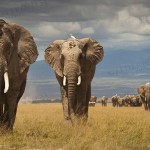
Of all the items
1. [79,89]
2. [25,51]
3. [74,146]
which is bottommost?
[74,146]

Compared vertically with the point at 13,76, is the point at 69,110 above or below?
below

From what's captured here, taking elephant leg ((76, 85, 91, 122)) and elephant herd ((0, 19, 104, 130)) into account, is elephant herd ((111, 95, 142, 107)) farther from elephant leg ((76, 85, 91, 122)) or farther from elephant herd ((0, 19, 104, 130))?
elephant leg ((76, 85, 91, 122))

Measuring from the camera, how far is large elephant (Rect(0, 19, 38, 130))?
1219cm

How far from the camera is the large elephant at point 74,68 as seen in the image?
16.1m

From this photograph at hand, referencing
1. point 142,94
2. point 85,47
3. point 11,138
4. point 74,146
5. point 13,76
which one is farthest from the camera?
point 142,94

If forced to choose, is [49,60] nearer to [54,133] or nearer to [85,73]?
[85,73]

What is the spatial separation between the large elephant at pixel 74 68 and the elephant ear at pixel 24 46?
2448 millimetres

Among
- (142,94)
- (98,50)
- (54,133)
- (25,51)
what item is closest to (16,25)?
(25,51)

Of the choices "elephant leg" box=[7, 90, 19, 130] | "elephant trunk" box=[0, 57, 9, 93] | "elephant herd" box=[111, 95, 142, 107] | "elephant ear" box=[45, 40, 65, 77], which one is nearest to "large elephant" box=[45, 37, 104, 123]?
"elephant ear" box=[45, 40, 65, 77]

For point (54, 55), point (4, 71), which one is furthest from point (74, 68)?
point (4, 71)

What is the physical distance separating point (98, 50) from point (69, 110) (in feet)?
11.2

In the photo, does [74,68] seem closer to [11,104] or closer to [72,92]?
[72,92]

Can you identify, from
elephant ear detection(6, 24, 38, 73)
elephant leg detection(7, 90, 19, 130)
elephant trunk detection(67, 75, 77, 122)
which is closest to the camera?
elephant leg detection(7, 90, 19, 130)

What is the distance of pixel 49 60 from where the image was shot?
59.1 ft
